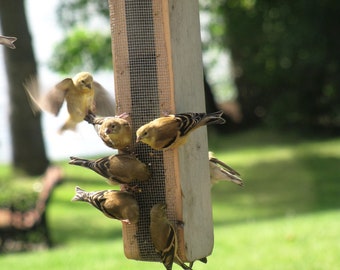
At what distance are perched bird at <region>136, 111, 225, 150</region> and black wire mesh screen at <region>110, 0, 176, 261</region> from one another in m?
0.36

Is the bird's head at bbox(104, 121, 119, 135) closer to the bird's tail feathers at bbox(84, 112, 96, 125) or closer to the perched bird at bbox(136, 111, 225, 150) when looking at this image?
the perched bird at bbox(136, 111, 225, 150)

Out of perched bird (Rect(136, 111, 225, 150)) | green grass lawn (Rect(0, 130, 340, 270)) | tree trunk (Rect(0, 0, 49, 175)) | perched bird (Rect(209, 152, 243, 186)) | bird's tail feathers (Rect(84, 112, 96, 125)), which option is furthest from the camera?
tree trunk (Rect(0, 0, 49, 175))

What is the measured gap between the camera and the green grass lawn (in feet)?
31.5

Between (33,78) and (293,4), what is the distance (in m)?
15.9

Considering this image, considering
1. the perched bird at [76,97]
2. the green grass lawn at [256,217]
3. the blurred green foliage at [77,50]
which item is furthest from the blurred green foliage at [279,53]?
the perched bird at [76,97]

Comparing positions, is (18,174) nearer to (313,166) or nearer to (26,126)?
(26,126)

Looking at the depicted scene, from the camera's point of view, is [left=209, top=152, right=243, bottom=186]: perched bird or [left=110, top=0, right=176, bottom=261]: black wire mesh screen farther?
[left=209, top=152, right=243, bottom=186]: perched bird

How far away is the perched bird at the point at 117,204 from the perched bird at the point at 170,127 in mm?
379

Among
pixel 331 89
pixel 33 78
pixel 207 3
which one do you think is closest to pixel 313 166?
pixel 331 89

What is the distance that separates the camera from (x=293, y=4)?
69.4 ft

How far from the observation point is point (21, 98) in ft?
66.4

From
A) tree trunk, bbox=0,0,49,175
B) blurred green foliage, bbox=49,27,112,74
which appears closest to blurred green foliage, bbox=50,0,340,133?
blurred green foliage, bbox=49,27,112,74

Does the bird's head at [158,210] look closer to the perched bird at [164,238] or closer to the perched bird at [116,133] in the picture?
the perched bird at [164,238]

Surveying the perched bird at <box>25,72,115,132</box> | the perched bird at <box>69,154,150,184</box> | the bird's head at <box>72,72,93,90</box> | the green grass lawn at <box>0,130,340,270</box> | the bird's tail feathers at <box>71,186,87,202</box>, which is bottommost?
the green grass lawn at <box>0,130,340,270</box>
